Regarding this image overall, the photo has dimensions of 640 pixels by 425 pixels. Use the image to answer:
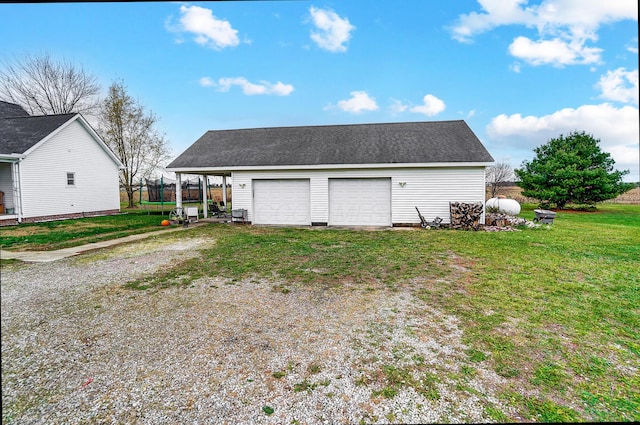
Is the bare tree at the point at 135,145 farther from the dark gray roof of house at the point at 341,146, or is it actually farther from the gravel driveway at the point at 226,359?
the gravel driveway at the point at 226,359

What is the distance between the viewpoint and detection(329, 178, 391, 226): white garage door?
11.9 meters

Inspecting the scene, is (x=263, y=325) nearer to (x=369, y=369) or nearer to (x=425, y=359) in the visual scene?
(x=369, y=369)

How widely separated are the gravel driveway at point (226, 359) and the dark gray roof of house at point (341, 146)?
8391 mm

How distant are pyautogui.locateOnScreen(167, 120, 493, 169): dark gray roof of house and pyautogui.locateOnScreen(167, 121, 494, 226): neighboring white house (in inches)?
1.6

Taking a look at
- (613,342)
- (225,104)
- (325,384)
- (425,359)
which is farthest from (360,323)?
(225,104)

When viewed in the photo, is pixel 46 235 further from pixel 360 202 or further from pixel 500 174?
pixel 500 174

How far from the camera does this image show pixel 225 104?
9.16 feet

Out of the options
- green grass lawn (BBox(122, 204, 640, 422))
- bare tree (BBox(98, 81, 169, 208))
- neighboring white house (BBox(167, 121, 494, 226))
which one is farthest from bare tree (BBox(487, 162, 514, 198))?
bare tree (BBox(98, 81, 169, 208))

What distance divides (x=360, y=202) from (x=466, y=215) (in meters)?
3.78

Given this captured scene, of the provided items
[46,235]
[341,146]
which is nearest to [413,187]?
[341,146]

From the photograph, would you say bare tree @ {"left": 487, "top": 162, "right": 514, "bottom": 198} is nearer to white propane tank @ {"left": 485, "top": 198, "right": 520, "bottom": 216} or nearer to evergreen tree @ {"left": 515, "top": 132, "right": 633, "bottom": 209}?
evergreen tree @ {"left": 515, "top": 132, "right": 633, "bottom": 209}

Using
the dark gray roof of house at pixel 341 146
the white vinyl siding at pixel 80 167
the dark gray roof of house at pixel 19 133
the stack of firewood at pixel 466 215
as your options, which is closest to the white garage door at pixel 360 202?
the dark gray roof of house at pixel 341 146

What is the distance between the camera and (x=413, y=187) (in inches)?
455

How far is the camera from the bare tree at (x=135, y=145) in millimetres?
18766
